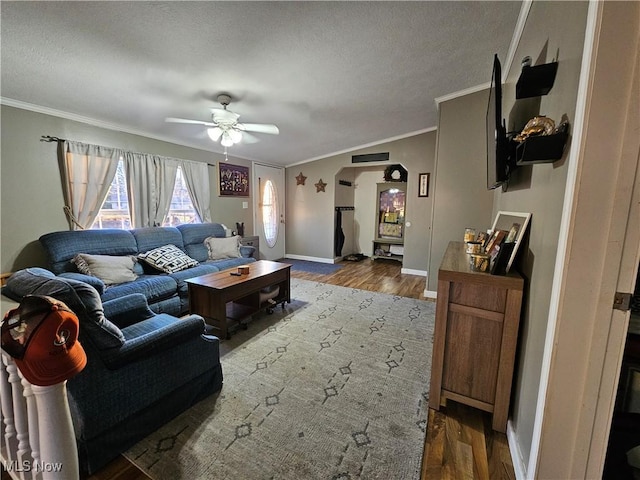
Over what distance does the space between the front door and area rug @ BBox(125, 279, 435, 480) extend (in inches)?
128

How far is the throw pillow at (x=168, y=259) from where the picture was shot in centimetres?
330

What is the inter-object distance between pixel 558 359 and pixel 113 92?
385 centimetres

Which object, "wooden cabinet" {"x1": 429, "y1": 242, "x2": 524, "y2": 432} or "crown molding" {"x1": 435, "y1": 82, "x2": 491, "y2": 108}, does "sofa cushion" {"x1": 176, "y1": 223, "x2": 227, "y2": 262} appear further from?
"crown molding" {"x1": 435, "y1": 82, "x2": 491, "y2": 108}

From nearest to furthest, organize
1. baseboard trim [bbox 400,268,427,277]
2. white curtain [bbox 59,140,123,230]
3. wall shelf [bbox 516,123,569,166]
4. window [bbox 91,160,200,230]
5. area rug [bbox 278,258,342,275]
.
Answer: wall shelf [bbox 516,123,569,166]
white curtain [bbox 59,140,123,230]
window [bbox 91,160,200,230]
baseboard trim [bbox 400,268,427,277]
area rug [bbox 278,258,342,275]

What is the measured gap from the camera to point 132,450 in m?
1.45

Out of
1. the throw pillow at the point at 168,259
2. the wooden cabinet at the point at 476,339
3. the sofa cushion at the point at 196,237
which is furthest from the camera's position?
the sofa cushion at the point at 196,237

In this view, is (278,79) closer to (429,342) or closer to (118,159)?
(118,159)

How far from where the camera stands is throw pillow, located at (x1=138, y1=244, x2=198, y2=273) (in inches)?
130

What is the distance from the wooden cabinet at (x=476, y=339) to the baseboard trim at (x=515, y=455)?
0.18 ft

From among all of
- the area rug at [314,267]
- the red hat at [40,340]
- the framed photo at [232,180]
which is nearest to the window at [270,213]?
the framed photo at [232,180]

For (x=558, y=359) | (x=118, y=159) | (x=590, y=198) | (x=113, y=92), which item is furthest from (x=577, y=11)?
(x=118, y=159)

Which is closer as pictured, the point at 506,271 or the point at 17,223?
the point at 506,271

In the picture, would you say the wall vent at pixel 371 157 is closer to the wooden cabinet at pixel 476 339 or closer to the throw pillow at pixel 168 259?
the throw pillow at pixel 168 259

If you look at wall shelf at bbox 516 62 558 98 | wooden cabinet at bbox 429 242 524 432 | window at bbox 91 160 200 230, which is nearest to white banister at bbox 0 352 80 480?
wooden cabinet at bbox 429 242 524 432
